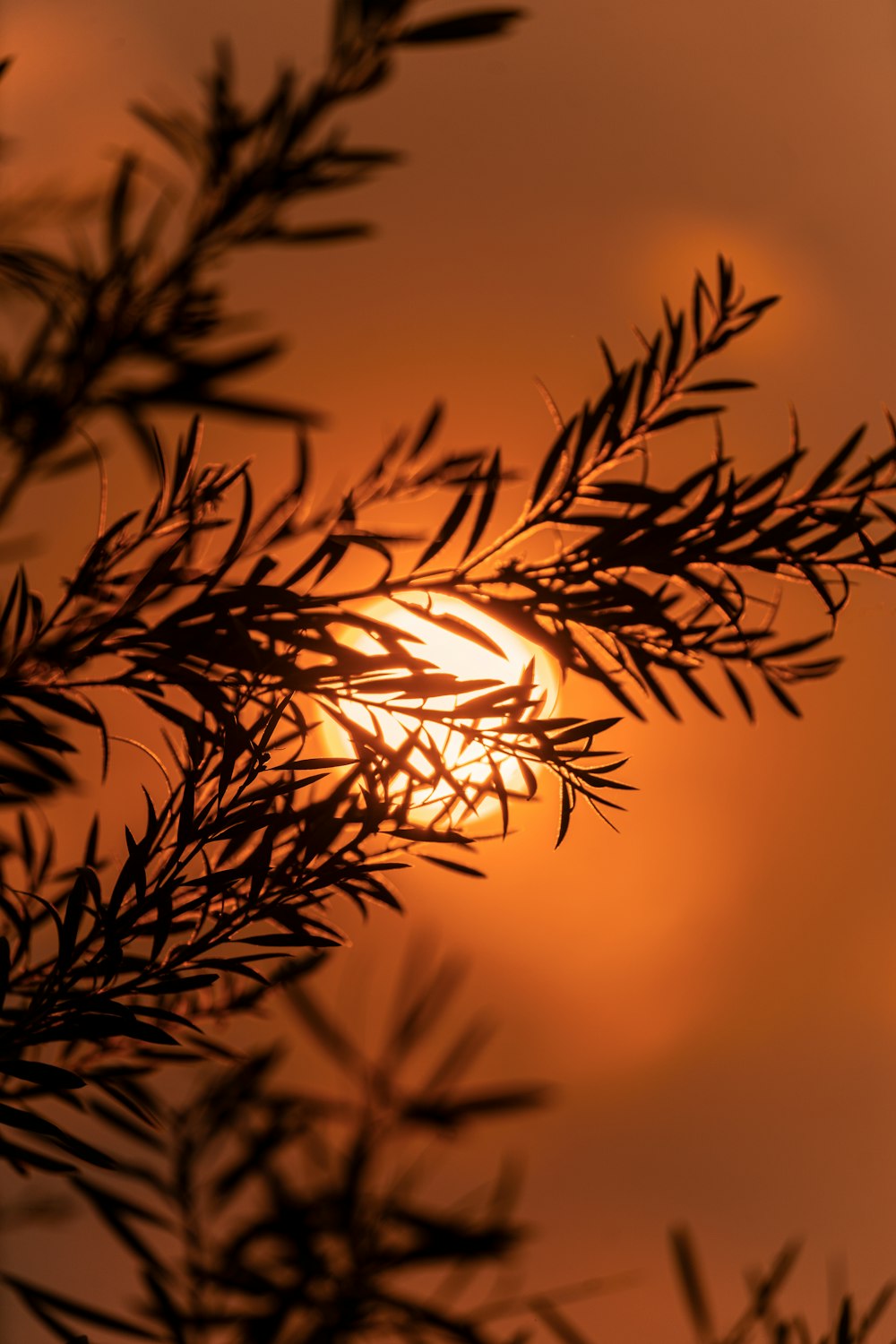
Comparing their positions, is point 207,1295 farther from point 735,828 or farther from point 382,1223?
point 735,828

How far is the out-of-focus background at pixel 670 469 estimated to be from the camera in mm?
589

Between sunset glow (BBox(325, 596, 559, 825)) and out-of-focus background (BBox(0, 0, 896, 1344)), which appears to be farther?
out-of-focus background (BBox(0, 0, 896, 1344))

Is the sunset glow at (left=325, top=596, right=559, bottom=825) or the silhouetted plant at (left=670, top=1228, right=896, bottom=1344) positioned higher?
the sunset glow at (left=325, top=596, right=559, bottom=825)

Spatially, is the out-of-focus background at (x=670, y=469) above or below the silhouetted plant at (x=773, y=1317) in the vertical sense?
above

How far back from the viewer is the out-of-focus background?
589 millimetres

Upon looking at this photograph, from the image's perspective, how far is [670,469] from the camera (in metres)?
0.55

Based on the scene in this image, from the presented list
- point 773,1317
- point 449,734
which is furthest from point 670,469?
point 773,1317

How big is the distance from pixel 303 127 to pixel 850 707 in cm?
43

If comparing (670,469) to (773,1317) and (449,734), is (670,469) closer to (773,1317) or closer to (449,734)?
(449,734)

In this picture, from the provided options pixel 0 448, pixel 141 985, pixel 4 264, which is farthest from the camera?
pixel 0 448

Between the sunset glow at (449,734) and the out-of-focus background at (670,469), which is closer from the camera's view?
the sunset glow at (449,734)

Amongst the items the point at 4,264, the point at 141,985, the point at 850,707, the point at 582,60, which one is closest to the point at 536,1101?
the point at 850,707

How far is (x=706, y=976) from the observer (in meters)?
0.64

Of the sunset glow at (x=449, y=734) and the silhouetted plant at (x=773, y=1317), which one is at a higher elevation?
the sunset glow at (x=449, y=734)
